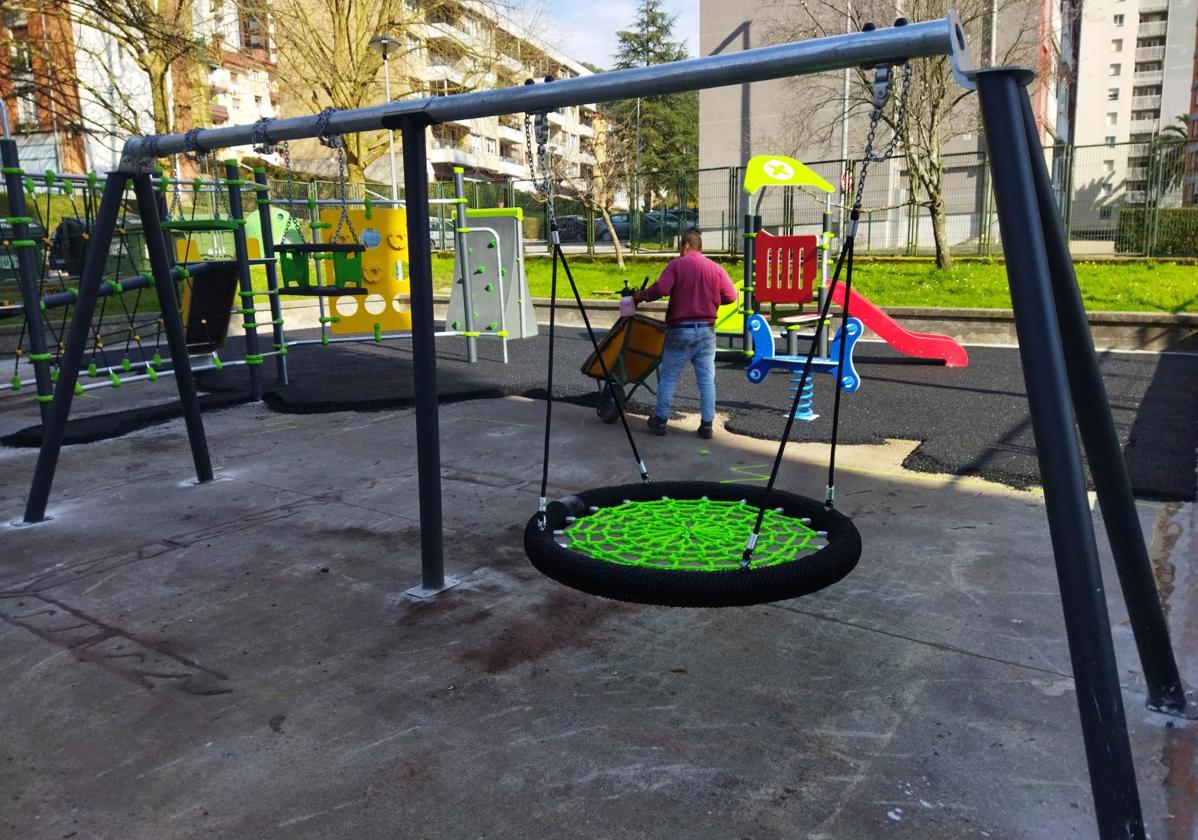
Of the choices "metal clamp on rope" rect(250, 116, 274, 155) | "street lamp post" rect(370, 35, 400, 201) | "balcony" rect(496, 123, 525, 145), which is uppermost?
"balcony" rect(496, 123, 525, 145)

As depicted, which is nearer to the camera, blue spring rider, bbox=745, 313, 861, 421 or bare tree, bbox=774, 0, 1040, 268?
blue spring rider, bbox=745, 313, 861, 421

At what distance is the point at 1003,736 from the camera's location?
9.30ft

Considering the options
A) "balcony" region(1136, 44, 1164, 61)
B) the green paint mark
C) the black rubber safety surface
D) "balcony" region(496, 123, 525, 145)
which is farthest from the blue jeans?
"balcony" region(1136, 44, 1164, 61)

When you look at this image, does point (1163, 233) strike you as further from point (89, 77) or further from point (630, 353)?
point (89, 77)

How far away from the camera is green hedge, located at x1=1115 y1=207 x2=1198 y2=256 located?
17.8 metres

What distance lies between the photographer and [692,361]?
7.24 m

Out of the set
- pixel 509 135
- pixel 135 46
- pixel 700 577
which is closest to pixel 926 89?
pixel 135 46

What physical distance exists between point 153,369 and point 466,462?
3469 mm

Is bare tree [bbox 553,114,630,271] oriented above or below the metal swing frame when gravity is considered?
above

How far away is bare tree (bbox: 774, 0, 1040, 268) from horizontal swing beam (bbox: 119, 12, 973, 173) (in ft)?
36.5

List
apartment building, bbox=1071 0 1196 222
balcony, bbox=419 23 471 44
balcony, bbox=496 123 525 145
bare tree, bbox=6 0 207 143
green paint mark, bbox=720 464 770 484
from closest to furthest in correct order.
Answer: green paint mark, bbox=720 464 770 484 → bare tree, bbox=6 0 207 143 → balcony, bbox=419 23 471 44 → balcony, bbox=496 123 525 145 → apartment building, bbox=1071 0 1196 222

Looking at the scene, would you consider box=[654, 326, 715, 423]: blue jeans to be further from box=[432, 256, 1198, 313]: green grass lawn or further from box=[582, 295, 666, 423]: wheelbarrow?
box=[432, 256, 1198, 313]: green grass lawn

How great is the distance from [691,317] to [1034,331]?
15.9 ft

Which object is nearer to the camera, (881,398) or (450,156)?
(881,398)
